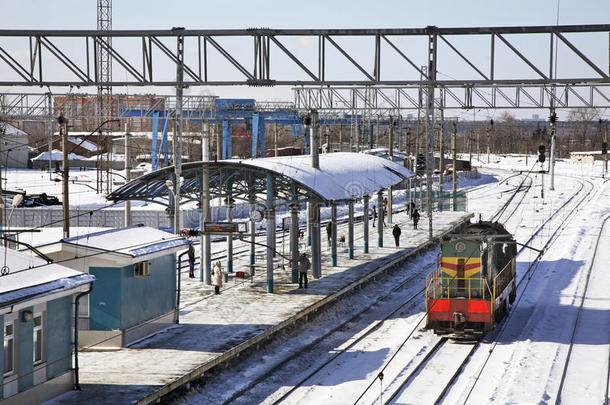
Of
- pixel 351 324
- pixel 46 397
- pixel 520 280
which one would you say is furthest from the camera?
pixel 520 280

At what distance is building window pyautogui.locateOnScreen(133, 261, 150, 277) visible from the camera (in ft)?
64.4

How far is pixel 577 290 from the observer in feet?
101

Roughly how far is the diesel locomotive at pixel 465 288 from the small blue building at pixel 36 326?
404 inches

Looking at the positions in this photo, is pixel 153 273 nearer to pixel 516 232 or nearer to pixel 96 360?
pixel 96 360

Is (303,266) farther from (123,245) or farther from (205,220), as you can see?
(123,245)

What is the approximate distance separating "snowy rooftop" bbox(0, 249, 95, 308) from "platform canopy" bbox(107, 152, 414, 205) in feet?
35.7

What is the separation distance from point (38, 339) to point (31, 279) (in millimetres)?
1160

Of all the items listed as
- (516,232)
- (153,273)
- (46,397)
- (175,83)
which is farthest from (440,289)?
(516,232)

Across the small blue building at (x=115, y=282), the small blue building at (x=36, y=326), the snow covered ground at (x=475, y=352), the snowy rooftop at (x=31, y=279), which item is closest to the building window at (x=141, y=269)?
the small blue building at (x=115, y=282)

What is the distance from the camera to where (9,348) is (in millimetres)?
14047

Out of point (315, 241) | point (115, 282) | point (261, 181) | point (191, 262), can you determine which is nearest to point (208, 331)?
point (115, 282)

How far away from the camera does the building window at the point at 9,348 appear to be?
13906mm

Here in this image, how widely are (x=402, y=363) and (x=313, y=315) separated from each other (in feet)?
18.5

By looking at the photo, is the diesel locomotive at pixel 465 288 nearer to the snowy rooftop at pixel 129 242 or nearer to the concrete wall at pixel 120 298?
the snowy rooftop at pixel 129 242
